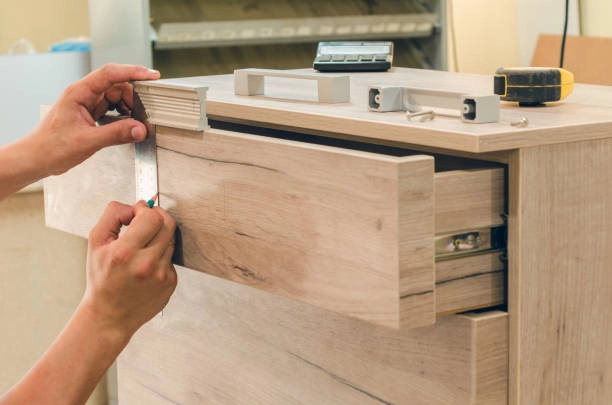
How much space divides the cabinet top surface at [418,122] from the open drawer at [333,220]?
4 centimetres

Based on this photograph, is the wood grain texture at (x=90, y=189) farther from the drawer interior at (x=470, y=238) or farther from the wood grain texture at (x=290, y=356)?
the drawer interior at (x=470, y=238)

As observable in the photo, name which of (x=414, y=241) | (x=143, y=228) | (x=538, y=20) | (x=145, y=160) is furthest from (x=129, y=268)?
(x=538, y=20)

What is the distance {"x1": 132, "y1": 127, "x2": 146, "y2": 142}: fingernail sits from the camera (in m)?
0.92

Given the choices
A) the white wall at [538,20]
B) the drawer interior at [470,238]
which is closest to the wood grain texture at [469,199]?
the drawer interior at [470,238]

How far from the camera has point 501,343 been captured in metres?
0.76

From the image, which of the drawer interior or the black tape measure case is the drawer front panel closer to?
the drawer interior

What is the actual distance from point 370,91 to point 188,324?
409mm

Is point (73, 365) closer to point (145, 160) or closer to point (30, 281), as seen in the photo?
point (145, 160)

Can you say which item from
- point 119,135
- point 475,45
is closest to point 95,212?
point 119,135

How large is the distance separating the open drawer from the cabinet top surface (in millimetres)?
37

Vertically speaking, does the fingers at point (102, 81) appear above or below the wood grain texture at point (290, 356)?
above

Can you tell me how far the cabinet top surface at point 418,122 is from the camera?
2.37 feet

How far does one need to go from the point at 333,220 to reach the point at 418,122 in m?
0.12

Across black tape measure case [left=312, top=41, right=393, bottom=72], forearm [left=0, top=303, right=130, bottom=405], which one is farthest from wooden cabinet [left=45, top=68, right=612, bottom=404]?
black tape measure case [left=312, top=41, right=393, bottom=72]
